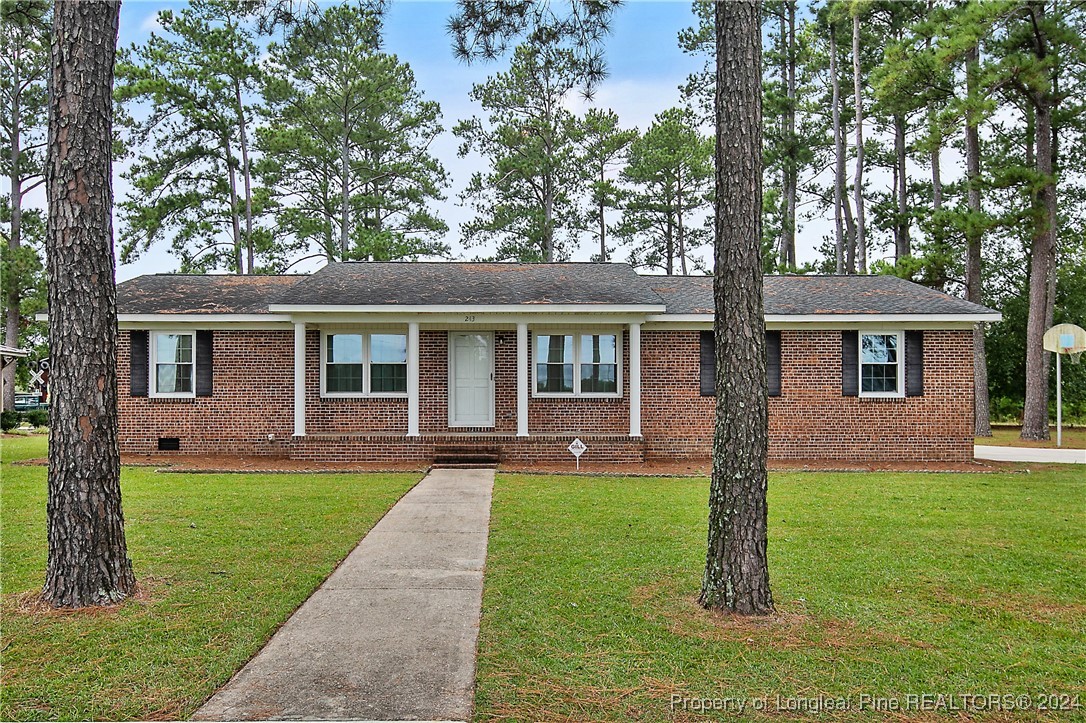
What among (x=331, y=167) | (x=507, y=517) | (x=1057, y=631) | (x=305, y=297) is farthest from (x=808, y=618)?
(x=331, y=167)

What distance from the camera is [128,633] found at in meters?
4.52

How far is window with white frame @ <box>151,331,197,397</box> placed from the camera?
1452cm

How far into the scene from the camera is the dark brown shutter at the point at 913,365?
1448 centimetres

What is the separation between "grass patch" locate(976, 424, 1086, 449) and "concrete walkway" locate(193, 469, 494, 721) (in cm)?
1729

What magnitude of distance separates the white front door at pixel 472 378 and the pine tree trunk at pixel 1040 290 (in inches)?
577

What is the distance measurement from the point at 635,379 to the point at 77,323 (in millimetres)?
10121

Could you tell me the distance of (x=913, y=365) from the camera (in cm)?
1451

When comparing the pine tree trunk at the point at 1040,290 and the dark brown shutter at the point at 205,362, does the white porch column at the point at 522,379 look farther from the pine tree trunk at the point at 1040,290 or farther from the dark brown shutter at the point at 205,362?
the pine tree trunk at the point at 1040,290

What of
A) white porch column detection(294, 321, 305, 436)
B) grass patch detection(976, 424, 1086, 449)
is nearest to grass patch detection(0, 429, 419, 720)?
white porch column detection(294, 321, 305, 436)

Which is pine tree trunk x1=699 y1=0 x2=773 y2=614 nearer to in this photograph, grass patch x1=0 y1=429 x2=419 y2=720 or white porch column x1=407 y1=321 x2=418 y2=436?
grass patch x1=0 y1=429 x2=419 y2=720

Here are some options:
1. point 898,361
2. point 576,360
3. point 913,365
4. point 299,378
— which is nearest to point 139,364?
point 299,378

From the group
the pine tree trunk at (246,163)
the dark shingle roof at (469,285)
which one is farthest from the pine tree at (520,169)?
the dark shingle roof at (469,285)

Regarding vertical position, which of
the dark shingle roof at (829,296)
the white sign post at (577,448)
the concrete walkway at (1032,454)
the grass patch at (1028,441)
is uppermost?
the dark shingle roof at (829,296)

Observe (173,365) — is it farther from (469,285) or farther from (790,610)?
(790,610)
